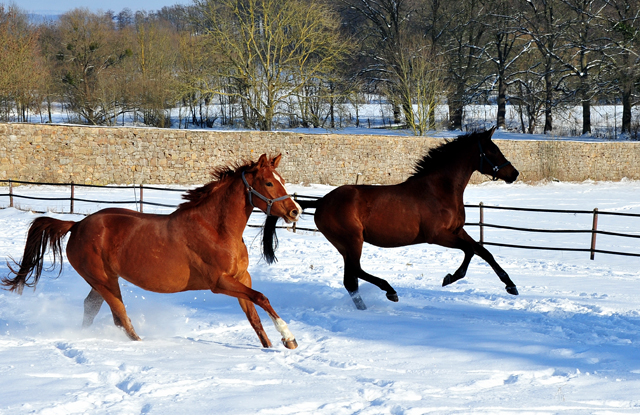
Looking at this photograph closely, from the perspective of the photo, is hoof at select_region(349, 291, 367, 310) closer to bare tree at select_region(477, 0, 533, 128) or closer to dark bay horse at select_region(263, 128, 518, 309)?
dark bay horse at select_region(263, 128, 518, 309)

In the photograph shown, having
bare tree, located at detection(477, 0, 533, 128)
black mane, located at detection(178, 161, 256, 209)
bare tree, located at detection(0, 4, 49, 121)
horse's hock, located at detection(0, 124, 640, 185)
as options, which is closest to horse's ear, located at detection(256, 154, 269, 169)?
black mane, located at detection(178, 161, 256, 209)

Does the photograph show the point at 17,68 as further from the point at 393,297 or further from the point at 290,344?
the point at 290,344

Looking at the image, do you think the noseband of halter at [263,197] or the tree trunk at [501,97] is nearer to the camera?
the noseband of halter at [263,197]

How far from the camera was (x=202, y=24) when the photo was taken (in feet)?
96.4

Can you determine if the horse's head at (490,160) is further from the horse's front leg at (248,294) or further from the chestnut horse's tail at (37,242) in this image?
the chestnut horse's tail at (37,242)

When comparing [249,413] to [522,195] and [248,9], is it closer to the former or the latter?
[522,195]

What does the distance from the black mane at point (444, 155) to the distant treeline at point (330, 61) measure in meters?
22.3

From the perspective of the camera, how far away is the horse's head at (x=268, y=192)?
4.96 meters

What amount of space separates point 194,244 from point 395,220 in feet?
8.44

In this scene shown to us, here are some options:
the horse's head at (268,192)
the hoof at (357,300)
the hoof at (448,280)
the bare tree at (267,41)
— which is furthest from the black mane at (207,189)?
the bare tree at (267,41)

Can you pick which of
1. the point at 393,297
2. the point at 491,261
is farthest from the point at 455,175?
the point at 393,297

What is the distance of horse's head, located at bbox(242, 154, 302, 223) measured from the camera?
4.96 metres

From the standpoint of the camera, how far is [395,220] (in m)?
6.78

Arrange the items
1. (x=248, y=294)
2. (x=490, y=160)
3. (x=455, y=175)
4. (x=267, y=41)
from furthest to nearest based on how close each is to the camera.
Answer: (x=267, y=41), (x=490, y=160), (x=455, y=175), (x=248, y=294)
